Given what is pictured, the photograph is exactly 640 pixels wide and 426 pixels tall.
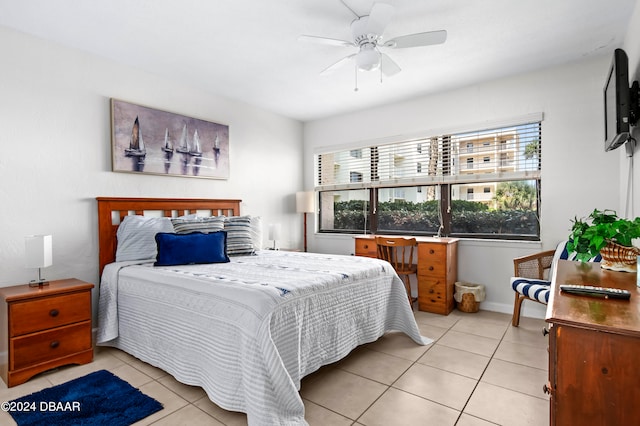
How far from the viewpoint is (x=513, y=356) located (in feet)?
8.59

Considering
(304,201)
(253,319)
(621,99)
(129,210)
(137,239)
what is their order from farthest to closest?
(304,201) → (129,210) → (137,239) → (621,99) → (253,319)

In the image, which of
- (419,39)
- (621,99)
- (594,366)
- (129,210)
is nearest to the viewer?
(594,366)

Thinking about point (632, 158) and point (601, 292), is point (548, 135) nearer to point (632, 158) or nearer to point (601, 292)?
point (632, 158)

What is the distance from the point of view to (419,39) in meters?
2.33

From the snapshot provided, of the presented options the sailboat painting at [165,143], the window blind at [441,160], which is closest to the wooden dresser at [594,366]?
the window blind at [441,160]

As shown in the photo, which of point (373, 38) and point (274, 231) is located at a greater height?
point (373, 38)

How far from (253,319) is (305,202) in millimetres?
3255

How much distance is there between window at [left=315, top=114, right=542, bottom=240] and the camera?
12.1 feet

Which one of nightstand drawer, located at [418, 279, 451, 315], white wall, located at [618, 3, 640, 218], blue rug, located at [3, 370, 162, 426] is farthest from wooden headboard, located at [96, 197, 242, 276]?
white wall, located at [618, 3, 640, 218]

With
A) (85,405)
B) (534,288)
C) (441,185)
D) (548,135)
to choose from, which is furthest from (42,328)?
(548,135)

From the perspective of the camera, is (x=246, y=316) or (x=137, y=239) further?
(x=137, y=239)

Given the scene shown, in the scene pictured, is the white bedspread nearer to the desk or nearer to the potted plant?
the desk

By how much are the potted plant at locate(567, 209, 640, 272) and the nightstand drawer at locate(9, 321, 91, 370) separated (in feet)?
10.6

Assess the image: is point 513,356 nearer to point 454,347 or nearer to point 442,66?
point 454,347
